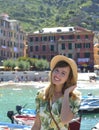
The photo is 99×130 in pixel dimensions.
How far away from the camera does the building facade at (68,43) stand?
108m

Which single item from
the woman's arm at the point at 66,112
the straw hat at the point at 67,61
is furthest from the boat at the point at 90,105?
the woman's arm at the point at 66,112

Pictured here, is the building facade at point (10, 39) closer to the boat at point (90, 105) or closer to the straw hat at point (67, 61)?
the boat at point (90, 105)

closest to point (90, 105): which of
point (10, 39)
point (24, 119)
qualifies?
point (24, 119)

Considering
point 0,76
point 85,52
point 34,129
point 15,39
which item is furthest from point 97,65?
point 34,129

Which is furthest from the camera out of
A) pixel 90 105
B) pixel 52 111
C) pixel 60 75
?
pixel 90 105

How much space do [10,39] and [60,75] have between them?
107m

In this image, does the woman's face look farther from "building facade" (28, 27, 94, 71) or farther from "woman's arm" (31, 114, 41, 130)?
"building facade" (28, 27, 94, 71)

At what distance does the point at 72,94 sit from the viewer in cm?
563

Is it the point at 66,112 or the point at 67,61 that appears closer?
the point at 66,112

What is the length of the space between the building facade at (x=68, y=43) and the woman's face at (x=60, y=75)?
101495mm

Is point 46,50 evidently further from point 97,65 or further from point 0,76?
point 0,76

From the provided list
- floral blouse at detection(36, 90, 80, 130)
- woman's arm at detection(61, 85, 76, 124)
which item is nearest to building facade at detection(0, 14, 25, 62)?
floral blouse at detection(36, 90, 80, 130)

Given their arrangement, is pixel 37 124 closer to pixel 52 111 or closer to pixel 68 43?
pixel 52 111

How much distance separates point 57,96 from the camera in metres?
5.64
